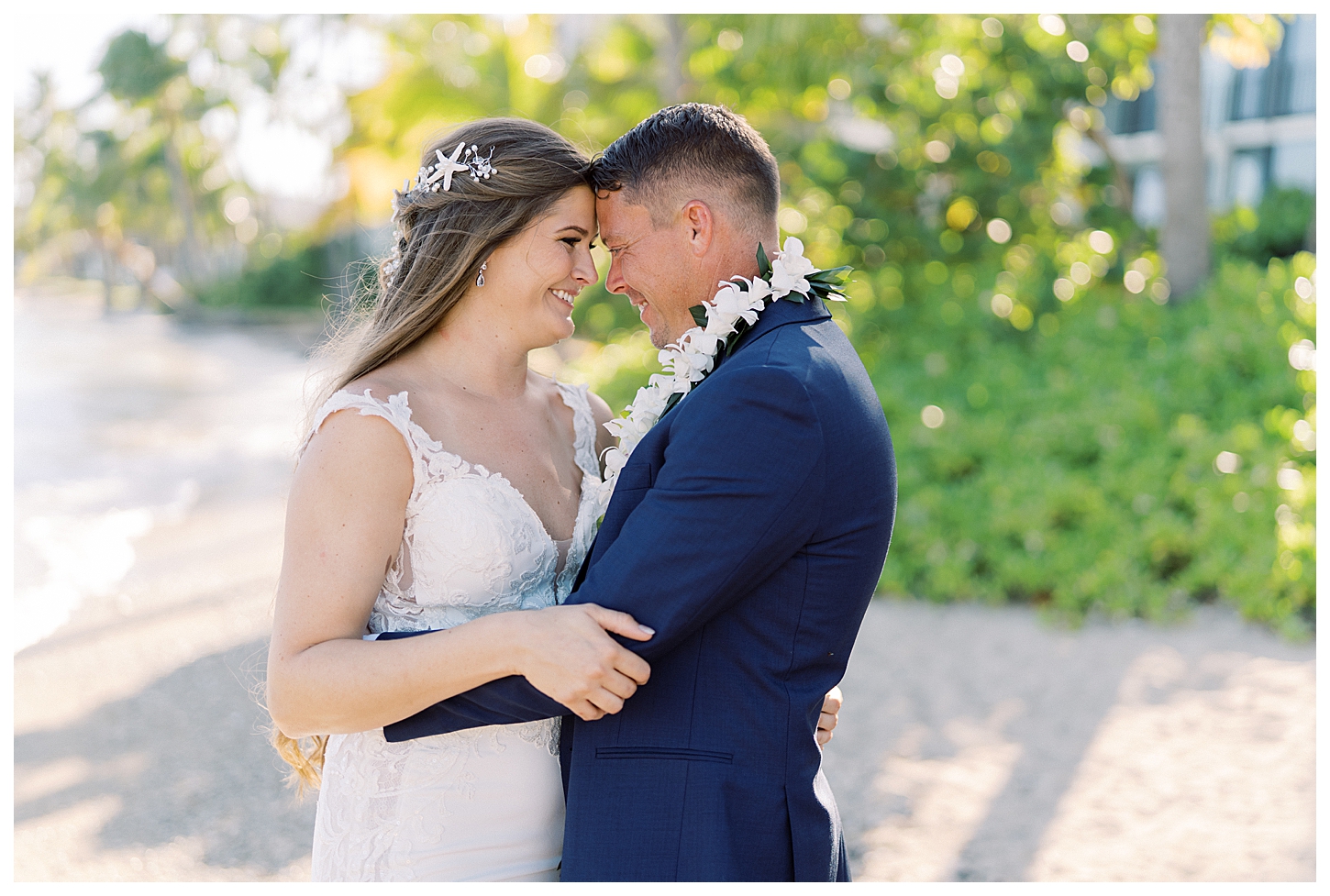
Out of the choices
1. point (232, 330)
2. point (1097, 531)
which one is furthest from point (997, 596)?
point (232, 330)

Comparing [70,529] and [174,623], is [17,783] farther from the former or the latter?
[70,529]

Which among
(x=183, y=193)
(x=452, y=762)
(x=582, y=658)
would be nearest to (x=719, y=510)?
(x=582, y=658)

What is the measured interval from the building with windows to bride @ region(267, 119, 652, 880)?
17404mm

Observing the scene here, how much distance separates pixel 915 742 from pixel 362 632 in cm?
422

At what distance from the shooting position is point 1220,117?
19828mm

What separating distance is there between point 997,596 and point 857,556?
577 cm

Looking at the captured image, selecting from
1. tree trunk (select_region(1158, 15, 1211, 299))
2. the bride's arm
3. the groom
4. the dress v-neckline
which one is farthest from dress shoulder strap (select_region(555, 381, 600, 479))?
tree trunk (select_region(1158, 15, 1211, 299))

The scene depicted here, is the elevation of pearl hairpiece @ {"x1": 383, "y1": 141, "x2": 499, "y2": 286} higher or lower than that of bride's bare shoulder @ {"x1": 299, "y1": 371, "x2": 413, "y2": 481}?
higher

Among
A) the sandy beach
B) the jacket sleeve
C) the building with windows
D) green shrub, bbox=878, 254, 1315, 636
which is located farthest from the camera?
the building with windows

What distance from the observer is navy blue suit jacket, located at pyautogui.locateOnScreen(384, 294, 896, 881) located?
1788mm

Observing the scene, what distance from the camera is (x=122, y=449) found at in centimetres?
1652

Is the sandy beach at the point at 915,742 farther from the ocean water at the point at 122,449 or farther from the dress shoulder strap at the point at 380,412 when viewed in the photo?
the dress shoulder strap at the point at 380,412

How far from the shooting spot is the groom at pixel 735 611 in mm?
1789

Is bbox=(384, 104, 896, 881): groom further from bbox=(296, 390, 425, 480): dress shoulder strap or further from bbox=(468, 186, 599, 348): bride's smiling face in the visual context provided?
bbox=(468, 186, 599, 348): bride's smiling face
